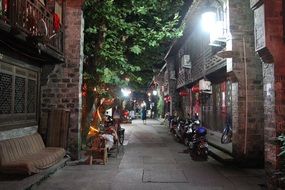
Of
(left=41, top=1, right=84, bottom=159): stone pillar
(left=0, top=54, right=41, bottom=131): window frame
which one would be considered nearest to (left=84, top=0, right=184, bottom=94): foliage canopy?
(left=41, top=1, right=84, bottom=159): stone pillar

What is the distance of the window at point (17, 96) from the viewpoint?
9.98 metres

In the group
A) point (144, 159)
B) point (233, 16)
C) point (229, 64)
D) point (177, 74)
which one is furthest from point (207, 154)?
point (177, 74)

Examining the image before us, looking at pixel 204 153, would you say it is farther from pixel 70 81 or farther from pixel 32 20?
pixel 32 20

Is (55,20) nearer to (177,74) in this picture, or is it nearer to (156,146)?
(156,146)

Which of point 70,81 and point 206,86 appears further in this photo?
point 206,86

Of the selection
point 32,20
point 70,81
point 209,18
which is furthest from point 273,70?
point 70,81

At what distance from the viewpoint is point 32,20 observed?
399 inches

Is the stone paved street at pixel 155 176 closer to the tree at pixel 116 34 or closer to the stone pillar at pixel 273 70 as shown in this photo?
the stone pillar at pixel 273 70

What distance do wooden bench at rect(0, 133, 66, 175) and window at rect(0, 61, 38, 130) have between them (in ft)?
1.85

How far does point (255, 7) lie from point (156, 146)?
10983 mm

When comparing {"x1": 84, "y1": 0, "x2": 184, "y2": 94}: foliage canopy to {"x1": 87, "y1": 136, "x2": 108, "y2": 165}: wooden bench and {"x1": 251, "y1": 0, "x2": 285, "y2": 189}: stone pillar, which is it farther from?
{"x1": 251, "y1": 0, "x2": 285, "y2": 189}: stone pillar

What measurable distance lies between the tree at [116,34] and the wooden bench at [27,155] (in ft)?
16.6

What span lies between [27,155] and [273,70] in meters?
7.42

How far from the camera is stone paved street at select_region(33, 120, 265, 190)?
30.3 ft
